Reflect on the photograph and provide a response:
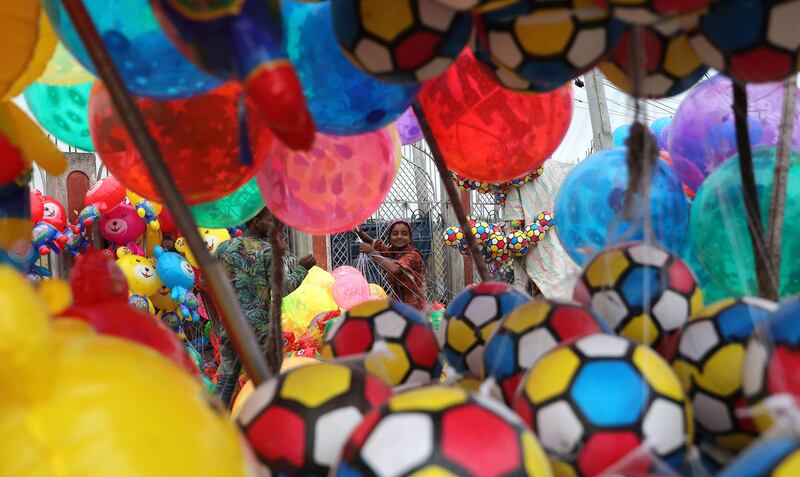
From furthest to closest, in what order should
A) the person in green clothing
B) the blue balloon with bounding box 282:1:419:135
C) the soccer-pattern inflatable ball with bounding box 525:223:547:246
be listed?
the soccer-pattern inflatable ball with bounding box 525:223:547:246, the person in green clothing, the blue balloon with bounding box 282:1:419:135

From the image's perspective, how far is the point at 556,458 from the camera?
0.91 metres

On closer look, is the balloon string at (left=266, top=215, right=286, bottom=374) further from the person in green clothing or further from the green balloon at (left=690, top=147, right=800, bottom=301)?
the person in green clothing

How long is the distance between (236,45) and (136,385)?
432 millimetres

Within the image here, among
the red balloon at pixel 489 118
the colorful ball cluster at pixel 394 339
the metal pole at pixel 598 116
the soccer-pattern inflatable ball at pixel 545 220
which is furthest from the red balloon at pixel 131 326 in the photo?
the soccer-pattern inflatable ball at pixel 545 220

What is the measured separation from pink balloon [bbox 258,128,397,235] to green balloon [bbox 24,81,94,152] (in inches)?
19.9

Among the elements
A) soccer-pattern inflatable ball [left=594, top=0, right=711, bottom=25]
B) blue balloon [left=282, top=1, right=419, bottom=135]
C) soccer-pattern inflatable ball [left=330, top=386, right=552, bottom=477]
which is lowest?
soccer-pattern inflatable ball [left=330, top=386, right=552, bottom=477]

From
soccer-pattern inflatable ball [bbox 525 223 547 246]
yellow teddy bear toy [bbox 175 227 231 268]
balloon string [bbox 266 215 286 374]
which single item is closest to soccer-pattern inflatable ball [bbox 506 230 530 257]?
soccer-pattern inflatable ball [bbox 525 223 547 246]

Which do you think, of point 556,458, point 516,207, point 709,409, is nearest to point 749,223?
point 709,409

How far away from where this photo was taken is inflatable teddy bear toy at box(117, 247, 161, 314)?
202 inches

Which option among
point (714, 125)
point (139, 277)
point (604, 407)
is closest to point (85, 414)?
point (604, 407)

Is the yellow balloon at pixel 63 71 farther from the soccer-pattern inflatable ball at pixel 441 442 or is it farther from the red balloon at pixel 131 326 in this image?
the soccer-pattern inflatable ball at pixel 441 442

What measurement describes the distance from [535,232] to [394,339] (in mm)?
5207

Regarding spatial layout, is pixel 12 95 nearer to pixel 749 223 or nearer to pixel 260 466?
pixel 260 466

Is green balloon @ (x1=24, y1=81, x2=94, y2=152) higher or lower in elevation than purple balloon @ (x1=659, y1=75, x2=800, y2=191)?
higher
